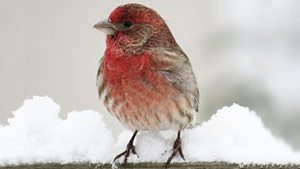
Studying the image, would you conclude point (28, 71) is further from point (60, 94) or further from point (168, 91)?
point (168, 91)

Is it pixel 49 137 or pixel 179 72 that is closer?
pixel 49 137

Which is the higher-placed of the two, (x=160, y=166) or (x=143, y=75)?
(x=143, y=75)

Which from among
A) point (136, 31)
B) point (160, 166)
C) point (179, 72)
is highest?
point (136, 31)

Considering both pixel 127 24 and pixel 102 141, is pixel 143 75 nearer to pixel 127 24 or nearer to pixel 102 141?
pixel 127 24

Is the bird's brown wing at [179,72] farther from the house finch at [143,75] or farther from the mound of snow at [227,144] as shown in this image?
the mound of snow at [227,144]

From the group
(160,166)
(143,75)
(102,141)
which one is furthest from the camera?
(143,75)

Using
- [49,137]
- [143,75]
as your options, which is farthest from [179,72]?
[49,137]

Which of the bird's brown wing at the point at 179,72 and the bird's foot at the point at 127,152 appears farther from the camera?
the bird's brown wing at the point at 179,72

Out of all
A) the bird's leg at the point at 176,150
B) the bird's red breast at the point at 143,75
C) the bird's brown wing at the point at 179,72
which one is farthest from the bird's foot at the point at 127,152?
the bird's brown wing at the point at 179,72
